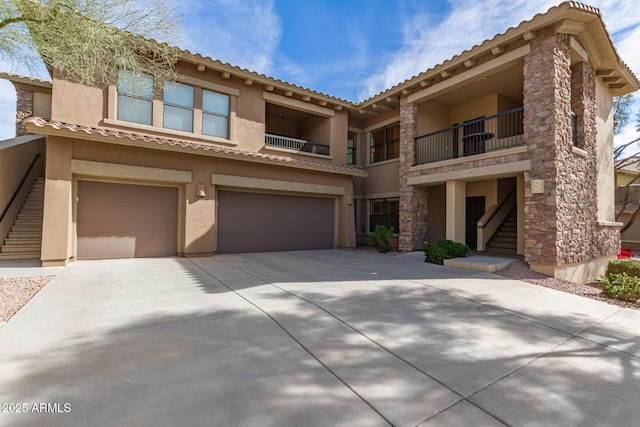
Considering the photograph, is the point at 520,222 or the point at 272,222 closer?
the point at 520,222

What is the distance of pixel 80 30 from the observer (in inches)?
182

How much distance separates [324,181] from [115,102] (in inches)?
303

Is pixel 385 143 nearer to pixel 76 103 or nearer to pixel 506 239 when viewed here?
pixel 506 239

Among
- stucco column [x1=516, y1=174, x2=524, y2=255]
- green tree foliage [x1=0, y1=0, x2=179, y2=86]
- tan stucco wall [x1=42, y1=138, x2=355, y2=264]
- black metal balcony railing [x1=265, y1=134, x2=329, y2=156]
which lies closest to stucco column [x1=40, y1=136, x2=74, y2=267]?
tan stucco wall [x1=42, y1=138, x2=355, y2=264]

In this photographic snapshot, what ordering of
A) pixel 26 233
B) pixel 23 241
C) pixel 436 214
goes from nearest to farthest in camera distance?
1. pixel 23 241
2. pixel 26 233
3. pixel 436 214

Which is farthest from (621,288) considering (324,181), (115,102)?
(115,102)

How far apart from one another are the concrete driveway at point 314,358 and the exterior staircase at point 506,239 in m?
5.70

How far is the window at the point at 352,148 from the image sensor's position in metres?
15.4

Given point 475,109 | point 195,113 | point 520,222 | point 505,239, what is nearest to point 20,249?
point 195,113

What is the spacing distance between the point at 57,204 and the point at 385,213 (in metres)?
11.9

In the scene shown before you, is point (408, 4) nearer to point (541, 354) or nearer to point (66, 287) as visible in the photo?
point (541, 354)

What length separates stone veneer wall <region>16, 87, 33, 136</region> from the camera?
1207 cm

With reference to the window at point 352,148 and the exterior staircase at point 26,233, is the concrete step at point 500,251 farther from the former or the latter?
the exterior staircase at point 26,233

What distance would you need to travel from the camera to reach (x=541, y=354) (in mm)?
3156
